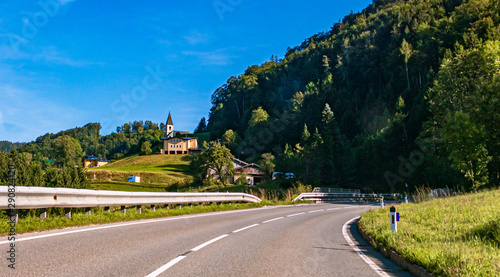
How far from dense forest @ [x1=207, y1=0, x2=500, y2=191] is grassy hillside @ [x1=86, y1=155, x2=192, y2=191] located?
77.5 ft

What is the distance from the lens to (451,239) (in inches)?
315

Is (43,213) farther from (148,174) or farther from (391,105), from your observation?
(391,105)

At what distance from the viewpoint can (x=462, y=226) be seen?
959 centimetres

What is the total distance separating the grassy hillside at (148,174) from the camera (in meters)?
A: 79.7

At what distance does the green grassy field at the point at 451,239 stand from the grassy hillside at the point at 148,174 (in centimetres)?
6553

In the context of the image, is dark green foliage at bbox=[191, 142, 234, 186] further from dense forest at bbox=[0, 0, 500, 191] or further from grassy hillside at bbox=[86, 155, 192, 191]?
dense forest at bbox=[0, 0, 500, 191]

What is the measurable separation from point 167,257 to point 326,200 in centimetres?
3563

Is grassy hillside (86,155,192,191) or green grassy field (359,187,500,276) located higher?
grassy hillside (86,155,192,191)

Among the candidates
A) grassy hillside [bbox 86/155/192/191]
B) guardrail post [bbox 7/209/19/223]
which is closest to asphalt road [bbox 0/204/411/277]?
guardrail post [bbox 7/209/19/223]

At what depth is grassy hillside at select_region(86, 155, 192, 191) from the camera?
7969cm

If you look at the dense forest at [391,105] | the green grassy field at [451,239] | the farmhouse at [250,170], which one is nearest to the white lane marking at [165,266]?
the green grassy field at [451,239]

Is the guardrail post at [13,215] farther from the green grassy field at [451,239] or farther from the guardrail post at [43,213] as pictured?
the green grassy field at [451,239]

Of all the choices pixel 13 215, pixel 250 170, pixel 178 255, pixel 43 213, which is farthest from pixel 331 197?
pixel 250 170

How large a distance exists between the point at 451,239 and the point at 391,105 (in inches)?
3710
